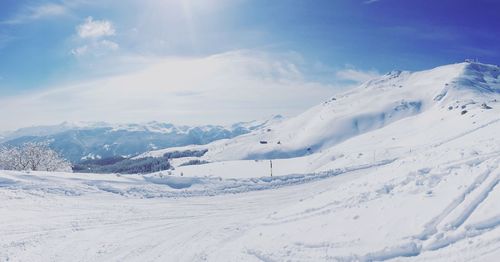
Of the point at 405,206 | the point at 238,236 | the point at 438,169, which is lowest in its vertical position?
the point at 238,236

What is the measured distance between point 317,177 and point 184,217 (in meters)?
19.6

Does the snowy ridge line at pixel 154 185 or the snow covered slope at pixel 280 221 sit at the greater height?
the snowy ridge line at pixel 154 185

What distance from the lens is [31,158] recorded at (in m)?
75.2

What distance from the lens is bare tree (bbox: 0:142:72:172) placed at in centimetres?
7349

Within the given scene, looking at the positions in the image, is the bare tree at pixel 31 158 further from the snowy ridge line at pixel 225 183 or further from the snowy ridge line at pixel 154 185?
the snowy ridge line at pixel 225 183

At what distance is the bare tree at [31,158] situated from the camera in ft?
241

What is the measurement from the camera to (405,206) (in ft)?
54.2

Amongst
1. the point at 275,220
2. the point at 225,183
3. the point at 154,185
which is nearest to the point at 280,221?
the point at 275,220

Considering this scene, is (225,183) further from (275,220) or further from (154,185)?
(275,220)

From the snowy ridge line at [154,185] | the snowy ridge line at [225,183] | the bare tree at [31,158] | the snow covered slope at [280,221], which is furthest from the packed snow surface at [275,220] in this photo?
the bare tree at [31,158]

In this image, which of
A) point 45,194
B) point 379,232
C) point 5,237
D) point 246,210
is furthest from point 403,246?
point 45,194

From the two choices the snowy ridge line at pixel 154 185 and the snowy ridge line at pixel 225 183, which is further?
the snowy ridge line at pixel 225 183

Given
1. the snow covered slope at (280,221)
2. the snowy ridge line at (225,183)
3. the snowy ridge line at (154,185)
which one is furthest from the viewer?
the snowy ridge line at (225,183)

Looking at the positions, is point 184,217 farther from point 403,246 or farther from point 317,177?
point 317,177
